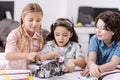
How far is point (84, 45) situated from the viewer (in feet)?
14.4

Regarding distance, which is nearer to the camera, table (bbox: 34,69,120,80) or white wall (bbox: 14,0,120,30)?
table (bbox: 34,69,120,80)

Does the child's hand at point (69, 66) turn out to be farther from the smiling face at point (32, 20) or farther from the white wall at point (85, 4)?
the white wall at point (85, 4)

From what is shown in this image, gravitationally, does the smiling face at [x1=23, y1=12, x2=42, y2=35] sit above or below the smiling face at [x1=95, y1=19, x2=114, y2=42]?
above

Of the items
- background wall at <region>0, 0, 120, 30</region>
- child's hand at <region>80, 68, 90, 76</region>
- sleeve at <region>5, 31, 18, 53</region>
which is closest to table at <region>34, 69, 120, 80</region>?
child's hand at <region>80, 68, 90, 76</region>

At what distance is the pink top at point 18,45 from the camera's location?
140 cm

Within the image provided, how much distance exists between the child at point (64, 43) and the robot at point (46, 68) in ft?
0.53

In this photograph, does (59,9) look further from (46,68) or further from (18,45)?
(46,68)

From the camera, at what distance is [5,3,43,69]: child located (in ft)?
4.54

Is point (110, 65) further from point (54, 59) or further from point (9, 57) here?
point (9, 57)

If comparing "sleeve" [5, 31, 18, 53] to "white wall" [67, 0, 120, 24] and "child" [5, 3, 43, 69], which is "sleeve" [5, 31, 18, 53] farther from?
"white wall" [67, 0, 120, 24]

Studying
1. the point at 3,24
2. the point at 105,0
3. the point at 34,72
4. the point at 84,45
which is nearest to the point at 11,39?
the point at 34,72

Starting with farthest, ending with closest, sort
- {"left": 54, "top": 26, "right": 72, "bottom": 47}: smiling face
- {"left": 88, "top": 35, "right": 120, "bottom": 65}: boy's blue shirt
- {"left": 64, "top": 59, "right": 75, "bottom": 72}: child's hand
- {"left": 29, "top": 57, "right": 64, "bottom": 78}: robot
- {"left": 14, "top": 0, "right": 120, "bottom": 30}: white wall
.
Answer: {"left": 14, "top": 0, "right": 120, "bottom": 30}: white wall
{"left": 88, "top": 35, "right": 120, "bottom": 65}: boy's blue shirt
{"left": 54, "top": 26, "right": 72, "bottom": 47}: smiling face
{"left": 64, "top": 59, "right": 75, "bottom": 72}: child's hand
{"left": 29, "top": 57, "right": 64, "bottom": 78}: robot

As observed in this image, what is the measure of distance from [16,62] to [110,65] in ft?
1.88

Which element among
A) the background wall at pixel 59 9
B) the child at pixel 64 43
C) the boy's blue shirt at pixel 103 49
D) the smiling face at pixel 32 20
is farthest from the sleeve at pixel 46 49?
the background wall at pixel 59 9
